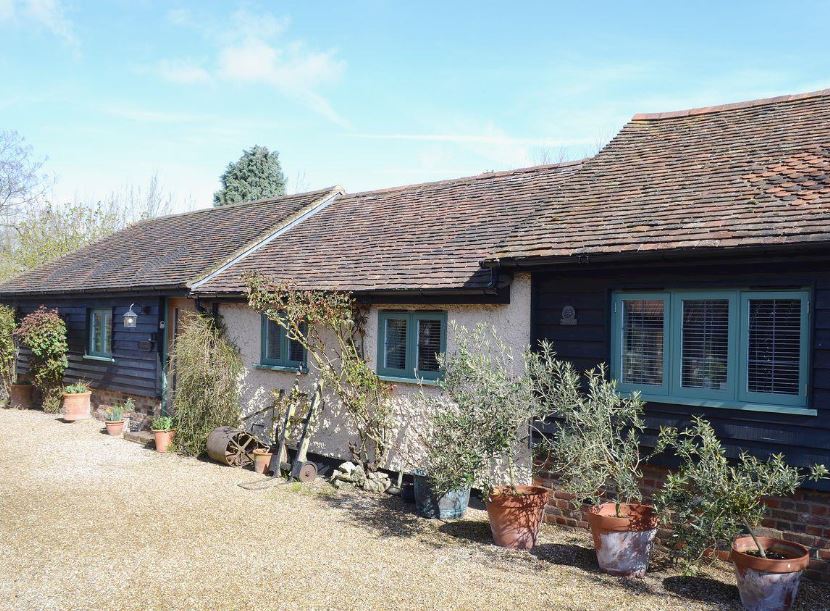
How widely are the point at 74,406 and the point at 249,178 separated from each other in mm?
18028

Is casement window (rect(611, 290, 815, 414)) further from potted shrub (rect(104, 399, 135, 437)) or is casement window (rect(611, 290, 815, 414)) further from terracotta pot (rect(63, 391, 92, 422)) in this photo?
terracotta pot (rect(63, 391, 92, 422))

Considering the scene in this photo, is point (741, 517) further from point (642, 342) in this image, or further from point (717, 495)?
point (642, 342)

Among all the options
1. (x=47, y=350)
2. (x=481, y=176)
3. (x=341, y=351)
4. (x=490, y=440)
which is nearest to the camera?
(x=490, y=440)

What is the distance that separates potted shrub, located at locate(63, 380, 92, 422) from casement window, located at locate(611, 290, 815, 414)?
12796 mm

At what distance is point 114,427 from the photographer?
44.5 ft

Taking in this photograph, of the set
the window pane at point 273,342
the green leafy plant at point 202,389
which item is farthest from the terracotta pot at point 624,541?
the green leafy plant at point 202,389

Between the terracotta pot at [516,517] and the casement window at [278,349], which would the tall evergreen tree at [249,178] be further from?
the terracotta pot at [516,517]

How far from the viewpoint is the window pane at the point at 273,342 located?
1152cm

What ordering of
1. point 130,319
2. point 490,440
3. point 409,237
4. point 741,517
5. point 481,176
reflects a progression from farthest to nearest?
point 130,319
point 481,176
point 409,237
point 490,440
point 741,517

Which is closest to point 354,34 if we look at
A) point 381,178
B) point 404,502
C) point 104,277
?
point 404,502

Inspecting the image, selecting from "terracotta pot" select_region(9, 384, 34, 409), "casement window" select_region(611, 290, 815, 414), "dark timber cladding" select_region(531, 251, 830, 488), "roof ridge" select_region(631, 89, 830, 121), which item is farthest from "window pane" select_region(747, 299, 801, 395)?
"terracotta pot" select_region(9, 384, 34, 409)

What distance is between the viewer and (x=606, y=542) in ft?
20.0

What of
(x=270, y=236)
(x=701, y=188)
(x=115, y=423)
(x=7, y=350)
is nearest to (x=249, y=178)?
(x=7, y=350)

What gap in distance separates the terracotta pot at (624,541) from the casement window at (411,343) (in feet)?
11.3
